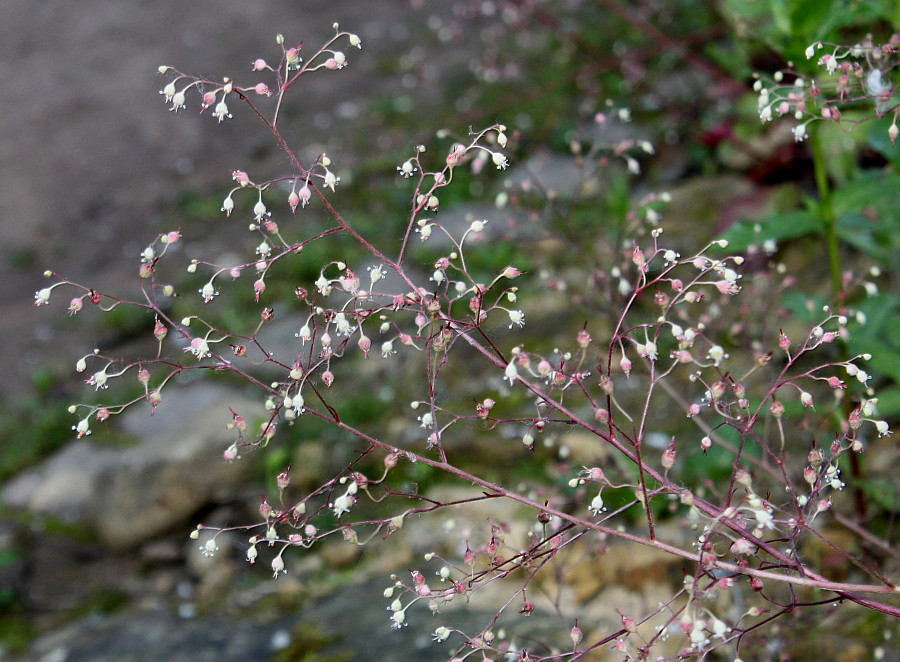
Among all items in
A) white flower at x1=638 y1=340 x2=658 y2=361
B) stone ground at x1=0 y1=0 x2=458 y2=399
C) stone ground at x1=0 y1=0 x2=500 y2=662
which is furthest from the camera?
stone ground at x1=0 y1=0 x2=458 y2=399

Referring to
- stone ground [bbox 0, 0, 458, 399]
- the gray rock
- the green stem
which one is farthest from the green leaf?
stone ground [bbox 0, 0, 458, 399]

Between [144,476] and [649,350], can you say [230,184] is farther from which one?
[649,350]

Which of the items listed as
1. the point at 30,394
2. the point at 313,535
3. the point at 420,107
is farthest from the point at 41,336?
the point at 313,535

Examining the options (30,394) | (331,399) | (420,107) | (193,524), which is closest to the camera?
(193,524)

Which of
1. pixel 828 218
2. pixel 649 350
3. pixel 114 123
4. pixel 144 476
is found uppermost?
pixel 649 350

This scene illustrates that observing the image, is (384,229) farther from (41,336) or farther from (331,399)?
(41,336)

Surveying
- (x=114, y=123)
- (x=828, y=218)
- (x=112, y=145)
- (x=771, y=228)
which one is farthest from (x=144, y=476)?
(x=114, y=123)

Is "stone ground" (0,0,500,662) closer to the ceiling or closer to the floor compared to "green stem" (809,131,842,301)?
closer to the floor

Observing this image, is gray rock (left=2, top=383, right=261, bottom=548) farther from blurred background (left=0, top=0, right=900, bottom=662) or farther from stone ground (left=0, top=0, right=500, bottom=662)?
stone ground (left=0, top=0, right=500, bottom=662)
